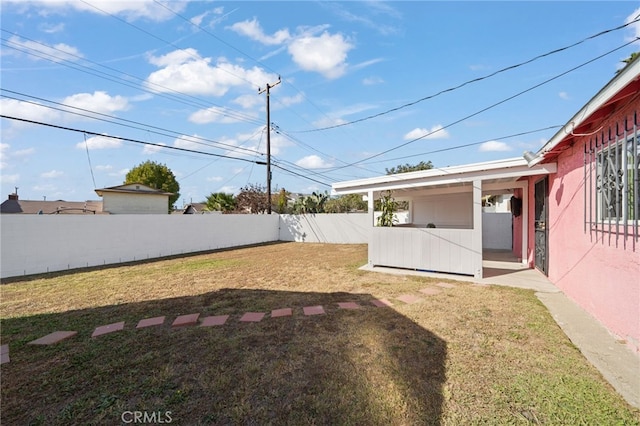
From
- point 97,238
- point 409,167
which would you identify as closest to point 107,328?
point 97,238

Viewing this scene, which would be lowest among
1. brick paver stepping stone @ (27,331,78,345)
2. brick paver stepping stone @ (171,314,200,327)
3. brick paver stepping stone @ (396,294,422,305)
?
brick paver stepping stone @ (27,331,78,345)

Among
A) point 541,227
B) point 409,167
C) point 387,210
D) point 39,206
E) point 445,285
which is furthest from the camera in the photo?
point 409,167

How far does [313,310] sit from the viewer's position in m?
5.07

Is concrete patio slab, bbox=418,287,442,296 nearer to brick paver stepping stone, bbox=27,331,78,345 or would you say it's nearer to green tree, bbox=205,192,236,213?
brick paver stepping stone, bbox=27,331,78,345

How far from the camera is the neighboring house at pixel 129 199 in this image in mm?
21922

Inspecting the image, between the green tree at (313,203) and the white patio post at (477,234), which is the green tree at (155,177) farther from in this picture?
the white patio post at (477,234)

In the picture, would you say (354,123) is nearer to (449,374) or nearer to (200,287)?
A: (200,287)

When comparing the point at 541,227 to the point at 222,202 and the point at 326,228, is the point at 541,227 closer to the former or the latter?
the point at 326,228

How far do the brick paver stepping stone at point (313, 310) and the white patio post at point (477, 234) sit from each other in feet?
14.7

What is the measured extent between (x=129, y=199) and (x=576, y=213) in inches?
1040

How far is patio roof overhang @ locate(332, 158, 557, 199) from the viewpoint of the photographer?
22.2 feet

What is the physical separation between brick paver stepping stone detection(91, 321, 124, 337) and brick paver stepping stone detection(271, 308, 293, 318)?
2.34 m

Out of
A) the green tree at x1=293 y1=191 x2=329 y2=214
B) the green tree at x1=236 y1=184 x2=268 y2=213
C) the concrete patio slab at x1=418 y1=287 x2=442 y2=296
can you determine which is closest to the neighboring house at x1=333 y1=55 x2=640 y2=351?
the concrete patio slab at x1=418 y1=287 x2=442 y2=296

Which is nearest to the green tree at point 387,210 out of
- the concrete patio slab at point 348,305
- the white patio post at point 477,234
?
the white patio post at point 477,234
